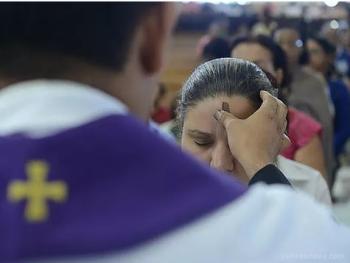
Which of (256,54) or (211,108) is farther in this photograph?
(256,54)

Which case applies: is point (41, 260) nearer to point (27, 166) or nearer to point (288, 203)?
point (27, 166)

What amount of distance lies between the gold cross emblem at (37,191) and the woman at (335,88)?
4.15 m

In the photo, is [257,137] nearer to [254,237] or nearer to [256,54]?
[254,237]

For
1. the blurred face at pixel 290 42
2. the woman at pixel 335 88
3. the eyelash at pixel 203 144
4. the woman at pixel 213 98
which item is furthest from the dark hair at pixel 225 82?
the woman at pixel 335 88

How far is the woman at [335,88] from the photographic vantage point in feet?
15.4

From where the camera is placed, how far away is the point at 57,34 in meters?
0.66

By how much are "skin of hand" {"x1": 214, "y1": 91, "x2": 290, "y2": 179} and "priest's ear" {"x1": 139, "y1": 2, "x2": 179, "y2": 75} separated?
37 cm

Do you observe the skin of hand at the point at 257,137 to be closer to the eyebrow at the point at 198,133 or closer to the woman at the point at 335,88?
the eyebrow at the point at 198,133

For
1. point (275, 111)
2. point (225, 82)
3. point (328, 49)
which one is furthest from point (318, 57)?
point (275, 111)

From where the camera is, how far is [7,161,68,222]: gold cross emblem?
617 millimetres

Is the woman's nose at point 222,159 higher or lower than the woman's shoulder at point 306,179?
higher

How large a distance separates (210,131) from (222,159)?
152 mm

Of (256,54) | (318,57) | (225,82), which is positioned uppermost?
(318,57)

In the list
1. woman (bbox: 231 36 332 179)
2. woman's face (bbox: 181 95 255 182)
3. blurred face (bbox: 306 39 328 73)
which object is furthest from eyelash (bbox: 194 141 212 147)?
blurred face (bbox: 306 39 328 73)
